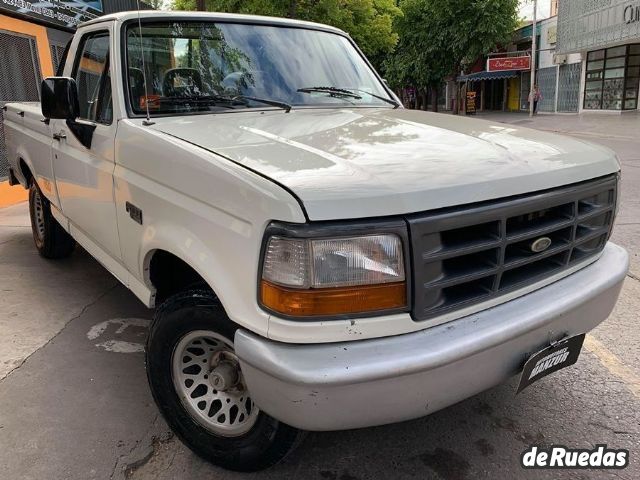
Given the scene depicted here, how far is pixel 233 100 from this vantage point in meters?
3.00

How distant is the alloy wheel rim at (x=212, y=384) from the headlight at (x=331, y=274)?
0.50 meters

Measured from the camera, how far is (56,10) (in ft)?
31.8

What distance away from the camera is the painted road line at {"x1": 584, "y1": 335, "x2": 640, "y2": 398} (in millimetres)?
2980

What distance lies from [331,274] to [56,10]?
1016cm

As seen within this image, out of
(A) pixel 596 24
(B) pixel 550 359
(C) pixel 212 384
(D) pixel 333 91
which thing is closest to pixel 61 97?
(D) pixel 333 91

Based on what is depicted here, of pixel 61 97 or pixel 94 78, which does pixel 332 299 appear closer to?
pixel 61 97

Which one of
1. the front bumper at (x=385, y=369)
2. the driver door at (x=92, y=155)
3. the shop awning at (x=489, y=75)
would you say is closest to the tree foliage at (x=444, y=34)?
the shop awning at (x=489, y=75)

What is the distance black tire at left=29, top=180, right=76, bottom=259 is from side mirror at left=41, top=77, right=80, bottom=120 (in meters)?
1.96

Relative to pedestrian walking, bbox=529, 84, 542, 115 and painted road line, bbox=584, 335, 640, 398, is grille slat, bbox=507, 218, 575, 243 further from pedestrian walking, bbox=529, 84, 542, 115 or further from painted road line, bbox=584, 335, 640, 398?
pedestrian walking, bbox=529, 84, 542, 115

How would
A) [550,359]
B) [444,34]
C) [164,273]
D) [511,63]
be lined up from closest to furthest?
[550,359] < [164,273] < [444,34] < [511,63]

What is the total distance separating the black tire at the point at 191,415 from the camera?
2.10 m

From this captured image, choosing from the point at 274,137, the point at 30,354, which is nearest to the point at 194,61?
the point at 274,137

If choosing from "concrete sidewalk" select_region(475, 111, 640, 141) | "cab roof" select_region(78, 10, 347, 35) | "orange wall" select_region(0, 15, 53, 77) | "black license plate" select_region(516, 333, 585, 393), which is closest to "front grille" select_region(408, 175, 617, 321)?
"black license plate" select_region(516, 333, 585, 393)

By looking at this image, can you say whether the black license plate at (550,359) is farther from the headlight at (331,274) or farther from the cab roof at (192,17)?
the cab roof at (192,17)
